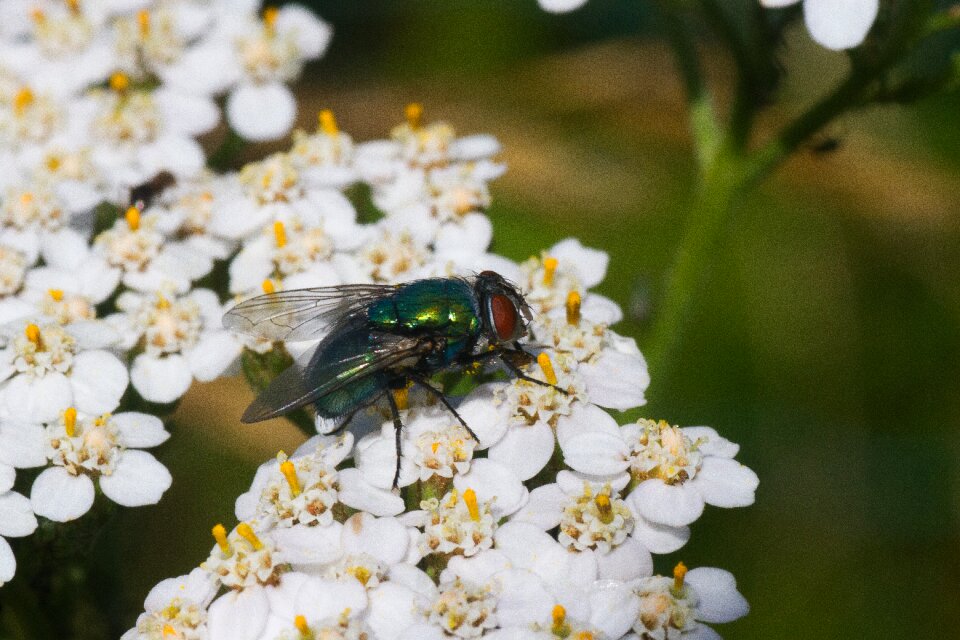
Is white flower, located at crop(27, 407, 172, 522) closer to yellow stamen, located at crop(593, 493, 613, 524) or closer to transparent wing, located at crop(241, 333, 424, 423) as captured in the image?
transparent wing, located at crop(241, 333, 424, 423)

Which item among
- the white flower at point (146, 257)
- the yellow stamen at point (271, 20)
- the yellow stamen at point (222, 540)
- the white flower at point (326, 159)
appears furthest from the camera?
the yellow stamen at point (271, 20)

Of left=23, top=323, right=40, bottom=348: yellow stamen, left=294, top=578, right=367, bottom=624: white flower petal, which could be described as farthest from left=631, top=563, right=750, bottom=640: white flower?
left=23, top=323, right=40, bottom=348: yellow stamen

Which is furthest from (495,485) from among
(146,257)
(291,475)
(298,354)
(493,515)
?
(146,257)

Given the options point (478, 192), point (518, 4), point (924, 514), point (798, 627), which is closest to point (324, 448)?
point (478, 192)

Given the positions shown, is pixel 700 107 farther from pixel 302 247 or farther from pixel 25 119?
pixel 25 119

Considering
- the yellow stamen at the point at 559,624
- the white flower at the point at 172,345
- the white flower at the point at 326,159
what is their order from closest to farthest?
the yellow stamen at the point at 559,624
the white flower at the point at 172,345
the white flower at the point at 326,159

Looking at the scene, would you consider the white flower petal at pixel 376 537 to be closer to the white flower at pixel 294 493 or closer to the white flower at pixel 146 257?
the white flower at pixel 294 493

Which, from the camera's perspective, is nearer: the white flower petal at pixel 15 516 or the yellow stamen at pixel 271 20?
the white flower petal at pixel 15 516

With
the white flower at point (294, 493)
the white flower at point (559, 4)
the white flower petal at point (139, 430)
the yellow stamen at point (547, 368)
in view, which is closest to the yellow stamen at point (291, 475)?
the white flower at point (294, 493)
